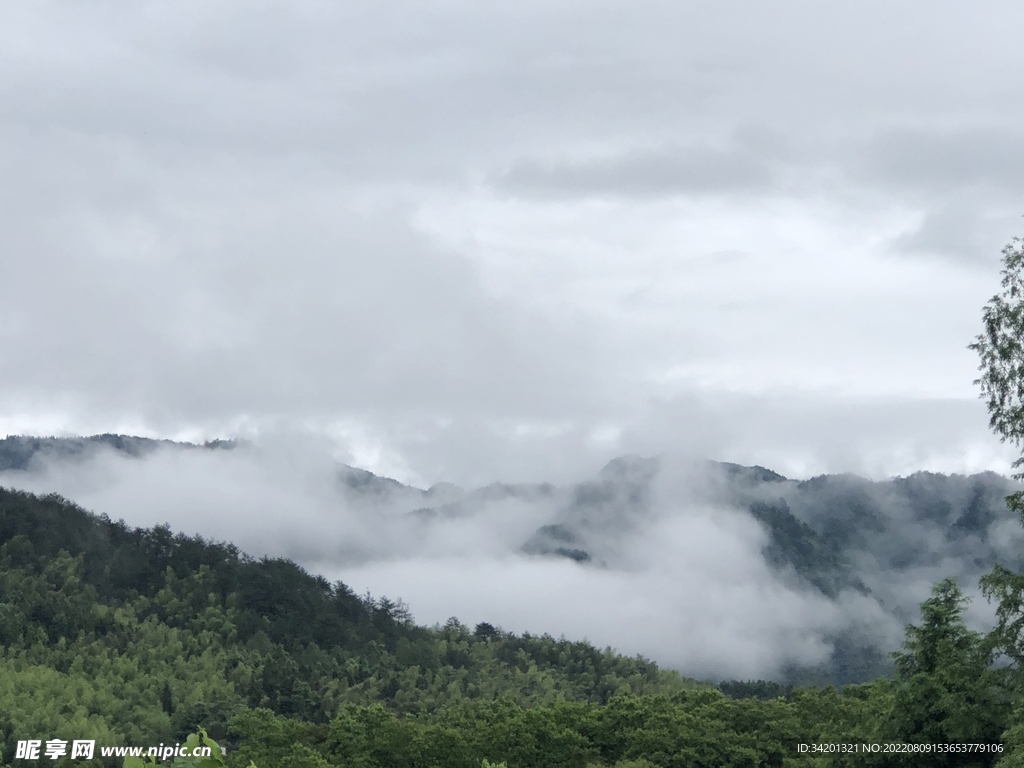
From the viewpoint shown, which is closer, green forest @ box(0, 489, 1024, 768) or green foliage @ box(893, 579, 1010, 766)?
green foliage @ box(893, 579, 1010, 766)

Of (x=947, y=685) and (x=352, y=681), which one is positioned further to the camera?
(x=352, y=681)

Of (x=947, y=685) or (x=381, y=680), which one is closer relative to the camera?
(x=947, y=685)

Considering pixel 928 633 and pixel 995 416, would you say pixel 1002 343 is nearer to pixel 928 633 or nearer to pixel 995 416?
pixel 995 416

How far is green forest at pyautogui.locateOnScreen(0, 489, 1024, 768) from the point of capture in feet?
138

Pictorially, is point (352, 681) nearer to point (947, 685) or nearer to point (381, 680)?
point (381, 680)

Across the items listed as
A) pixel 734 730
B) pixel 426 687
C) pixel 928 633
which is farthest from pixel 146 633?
pixel 928 633

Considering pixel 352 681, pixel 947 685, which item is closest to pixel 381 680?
pixel 352 681

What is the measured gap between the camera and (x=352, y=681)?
148375 millimetres

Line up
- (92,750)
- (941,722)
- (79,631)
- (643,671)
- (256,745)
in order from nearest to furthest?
1. (941,722)
2. (256,745)
3. (92,750)
4. (79,631)
5. (643,671)

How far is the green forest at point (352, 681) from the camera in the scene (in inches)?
1656

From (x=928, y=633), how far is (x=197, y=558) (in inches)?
5542

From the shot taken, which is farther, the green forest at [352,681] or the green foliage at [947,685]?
the green forest at [352,681]

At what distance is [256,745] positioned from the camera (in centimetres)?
7275

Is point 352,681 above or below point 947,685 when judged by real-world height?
below
